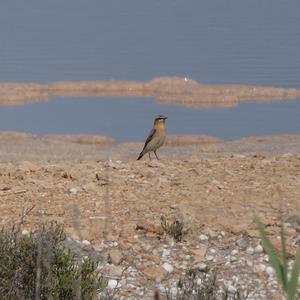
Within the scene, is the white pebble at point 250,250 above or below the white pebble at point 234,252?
above

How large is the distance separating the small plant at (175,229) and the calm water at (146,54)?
8.76 metres

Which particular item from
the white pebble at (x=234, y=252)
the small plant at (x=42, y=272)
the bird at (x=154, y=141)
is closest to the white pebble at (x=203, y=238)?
the white pebble at (x=234, y=252)

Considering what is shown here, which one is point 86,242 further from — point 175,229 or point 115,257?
point 175,229

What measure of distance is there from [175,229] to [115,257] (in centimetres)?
58

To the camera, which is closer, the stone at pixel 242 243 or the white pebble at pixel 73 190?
the stone at pixel 242 243

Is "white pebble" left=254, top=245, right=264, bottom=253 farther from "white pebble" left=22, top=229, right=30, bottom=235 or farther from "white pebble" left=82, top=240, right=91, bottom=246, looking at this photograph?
"white pebble" left=22, top=229, right=30, bottom=235

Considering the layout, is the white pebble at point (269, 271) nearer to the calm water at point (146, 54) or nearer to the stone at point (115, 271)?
the stone at point (115, 271)

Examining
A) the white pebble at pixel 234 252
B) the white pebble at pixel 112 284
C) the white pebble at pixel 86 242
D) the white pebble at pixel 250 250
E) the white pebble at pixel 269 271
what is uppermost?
the white pebble at pixel 86 242

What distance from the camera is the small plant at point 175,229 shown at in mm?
8609

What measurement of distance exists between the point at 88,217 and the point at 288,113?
11.1m

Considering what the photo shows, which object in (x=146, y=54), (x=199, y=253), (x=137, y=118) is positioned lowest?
(x=137, y=118)

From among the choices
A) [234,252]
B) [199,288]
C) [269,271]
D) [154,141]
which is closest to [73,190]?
[234,252]

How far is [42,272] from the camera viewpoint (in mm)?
6887

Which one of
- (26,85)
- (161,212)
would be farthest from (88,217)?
(26,85)
